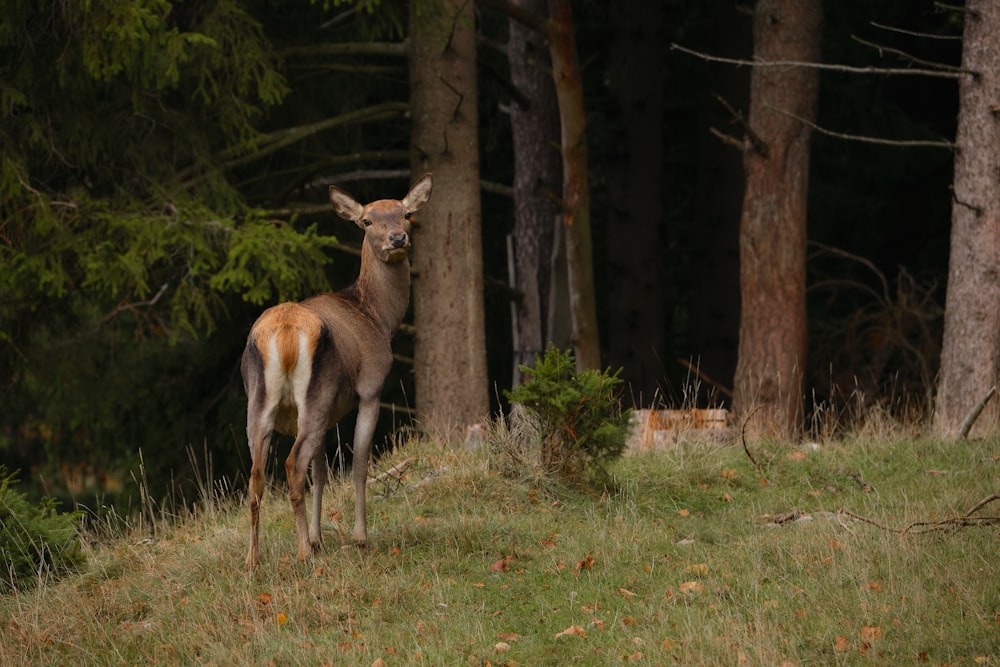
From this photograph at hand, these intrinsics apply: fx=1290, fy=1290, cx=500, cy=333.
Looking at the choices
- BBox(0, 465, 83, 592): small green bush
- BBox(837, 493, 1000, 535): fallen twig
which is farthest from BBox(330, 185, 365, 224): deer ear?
BBox(837, 493, 1000, 535): fallen twig

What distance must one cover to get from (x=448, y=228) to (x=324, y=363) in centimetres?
509

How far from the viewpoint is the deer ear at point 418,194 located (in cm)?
871

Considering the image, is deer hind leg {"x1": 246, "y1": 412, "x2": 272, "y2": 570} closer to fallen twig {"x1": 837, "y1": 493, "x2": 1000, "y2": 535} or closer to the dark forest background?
the dark forest background

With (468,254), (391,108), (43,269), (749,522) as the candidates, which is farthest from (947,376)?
(43,269)

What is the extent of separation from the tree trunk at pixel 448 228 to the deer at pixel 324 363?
3.67m

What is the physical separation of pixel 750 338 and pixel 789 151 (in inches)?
74.6

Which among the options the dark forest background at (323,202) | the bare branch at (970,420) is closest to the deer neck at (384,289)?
the dark forest background at (323,202)

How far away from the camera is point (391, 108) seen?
12867 millimetres

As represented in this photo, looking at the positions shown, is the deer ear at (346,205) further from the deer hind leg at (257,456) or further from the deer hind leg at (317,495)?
the deer hind leg at (257,456)

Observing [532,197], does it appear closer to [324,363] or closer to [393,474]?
[393,474]

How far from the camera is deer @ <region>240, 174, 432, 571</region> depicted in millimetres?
7406

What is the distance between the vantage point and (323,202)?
14992 millimetres

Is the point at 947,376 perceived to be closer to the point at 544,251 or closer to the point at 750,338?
the point at 750,338

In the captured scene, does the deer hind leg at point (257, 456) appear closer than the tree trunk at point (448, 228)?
Yes
